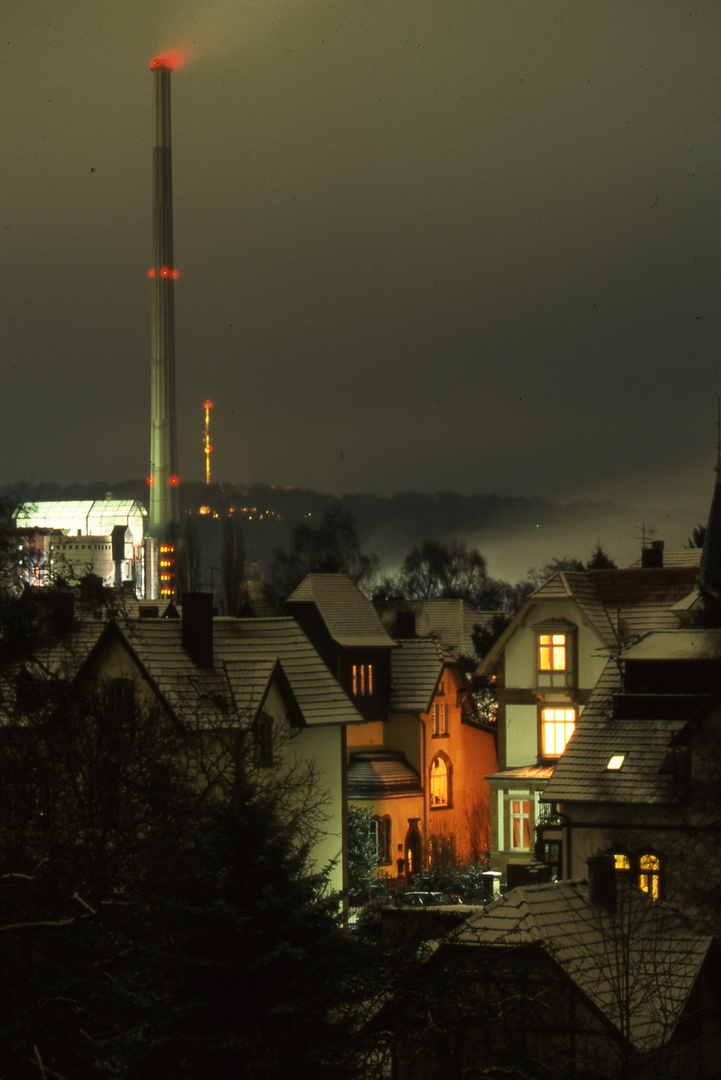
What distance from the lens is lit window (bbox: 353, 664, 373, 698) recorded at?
167 ft

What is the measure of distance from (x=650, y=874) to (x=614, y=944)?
10.3 metres

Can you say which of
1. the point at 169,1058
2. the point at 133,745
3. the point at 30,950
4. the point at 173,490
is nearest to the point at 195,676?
the point at 133,745

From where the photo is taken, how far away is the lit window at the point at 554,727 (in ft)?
143

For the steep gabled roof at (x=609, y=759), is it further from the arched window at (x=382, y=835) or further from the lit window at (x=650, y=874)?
the arched window at (x=382, y=835)

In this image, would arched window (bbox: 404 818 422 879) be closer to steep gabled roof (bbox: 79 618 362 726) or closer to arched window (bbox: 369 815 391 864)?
arched window (bbox: 369 815 391 864)

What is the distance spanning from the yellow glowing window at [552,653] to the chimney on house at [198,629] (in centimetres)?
987

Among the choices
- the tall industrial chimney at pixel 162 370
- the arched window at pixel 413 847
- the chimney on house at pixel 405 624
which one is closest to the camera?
the arched window at pixel 413 847

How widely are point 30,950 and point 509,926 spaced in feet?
21.4

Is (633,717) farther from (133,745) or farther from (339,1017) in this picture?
(339,1017)

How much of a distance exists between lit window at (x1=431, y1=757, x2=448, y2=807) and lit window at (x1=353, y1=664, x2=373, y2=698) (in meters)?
3.42

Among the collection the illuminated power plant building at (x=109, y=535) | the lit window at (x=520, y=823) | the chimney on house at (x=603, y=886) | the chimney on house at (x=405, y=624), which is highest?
the illuminated power plant building at (x=109, y=535)

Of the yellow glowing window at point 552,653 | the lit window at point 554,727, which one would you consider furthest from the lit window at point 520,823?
the yellow glowing window at point 552,653

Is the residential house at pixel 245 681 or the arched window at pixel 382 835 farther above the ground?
the residential house at pixel 245 681

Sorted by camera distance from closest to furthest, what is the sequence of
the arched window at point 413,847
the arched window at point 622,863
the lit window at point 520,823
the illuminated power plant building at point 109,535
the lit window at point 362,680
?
the arched window at point 622,863
the lit window at point 520,823
the arched window at point 413,847
the lit window at point 362,680
the illuminated power plant building at point 109,535
